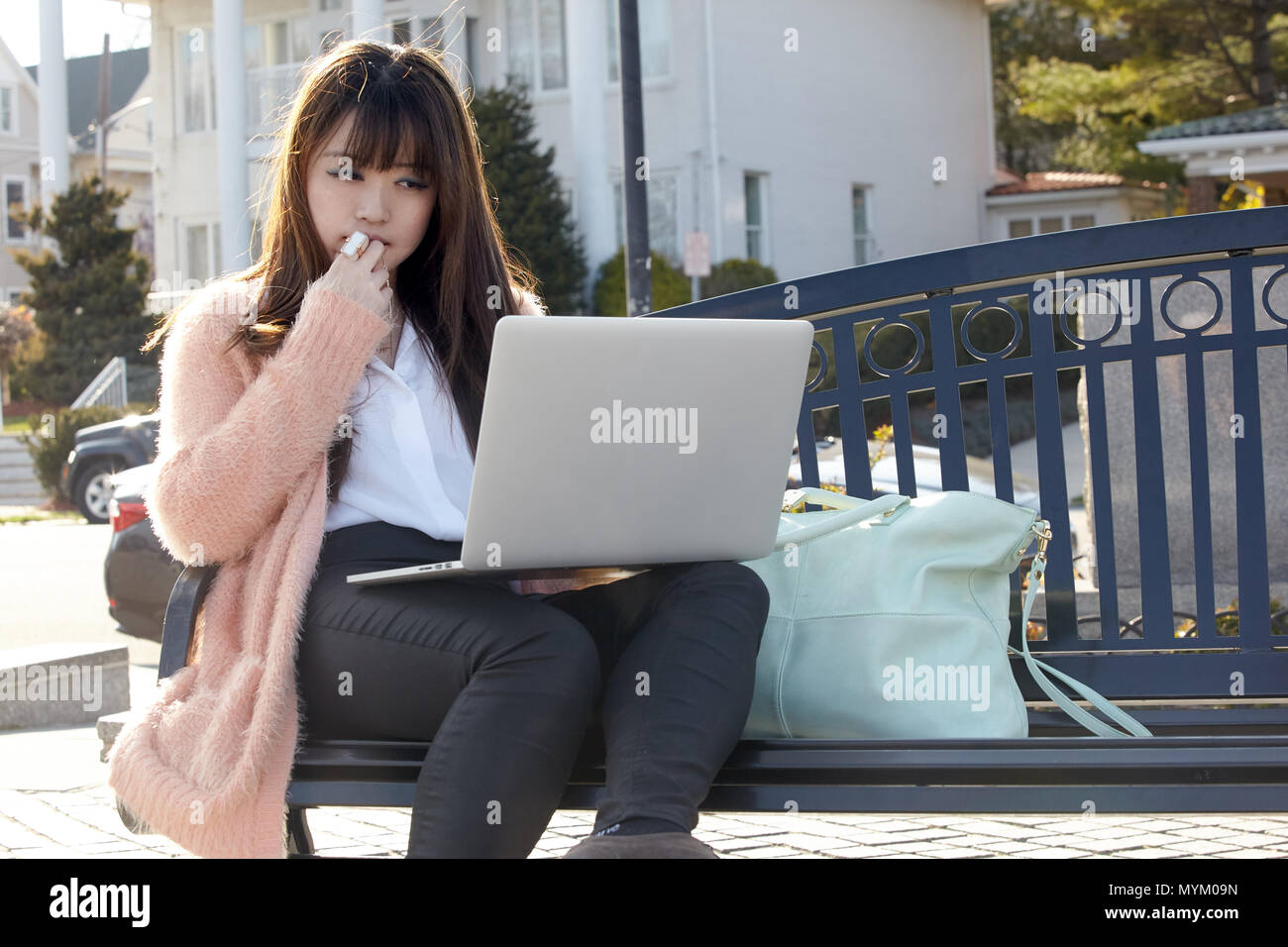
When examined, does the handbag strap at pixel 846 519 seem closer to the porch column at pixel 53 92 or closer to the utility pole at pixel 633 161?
the utility pole at pixel 633 161

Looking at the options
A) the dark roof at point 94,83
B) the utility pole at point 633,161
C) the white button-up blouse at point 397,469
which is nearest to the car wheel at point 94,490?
the utility pole at point 633,161

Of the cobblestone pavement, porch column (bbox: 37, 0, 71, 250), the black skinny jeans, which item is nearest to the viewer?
the black skinny jeans

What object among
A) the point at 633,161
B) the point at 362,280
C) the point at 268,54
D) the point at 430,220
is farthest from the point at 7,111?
the point at 362,280

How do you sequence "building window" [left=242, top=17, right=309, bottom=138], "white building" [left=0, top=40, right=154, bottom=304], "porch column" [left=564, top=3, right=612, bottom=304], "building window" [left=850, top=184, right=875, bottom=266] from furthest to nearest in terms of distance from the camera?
"white building" [left=0, top=40, right=154, bottom=304]
"building window" [left=850, top=184, right=875, bottom=266]
"building window" [left=242, top=17, right=309, bottom=138]
"porch column" [left=564, top=3, right=612, bottom=304]

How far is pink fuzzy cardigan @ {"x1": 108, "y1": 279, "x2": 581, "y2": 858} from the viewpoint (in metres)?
2.37

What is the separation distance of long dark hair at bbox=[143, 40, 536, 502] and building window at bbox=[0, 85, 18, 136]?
135ft

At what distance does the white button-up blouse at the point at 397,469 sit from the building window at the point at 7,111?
41541 mm

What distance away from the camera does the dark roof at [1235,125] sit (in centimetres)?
1883

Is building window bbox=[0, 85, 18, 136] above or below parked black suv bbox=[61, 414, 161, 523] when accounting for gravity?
above

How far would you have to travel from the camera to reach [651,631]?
2.44 metres

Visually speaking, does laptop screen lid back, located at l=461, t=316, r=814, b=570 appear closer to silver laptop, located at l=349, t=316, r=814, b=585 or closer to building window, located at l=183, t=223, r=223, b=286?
silver laptop, located at l=349, t=316, r=814, b=585

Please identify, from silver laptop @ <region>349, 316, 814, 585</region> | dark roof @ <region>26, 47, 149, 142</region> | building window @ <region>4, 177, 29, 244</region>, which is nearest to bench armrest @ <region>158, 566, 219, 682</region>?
silver laptop @ <region>349, 316, 814, 585</region>
